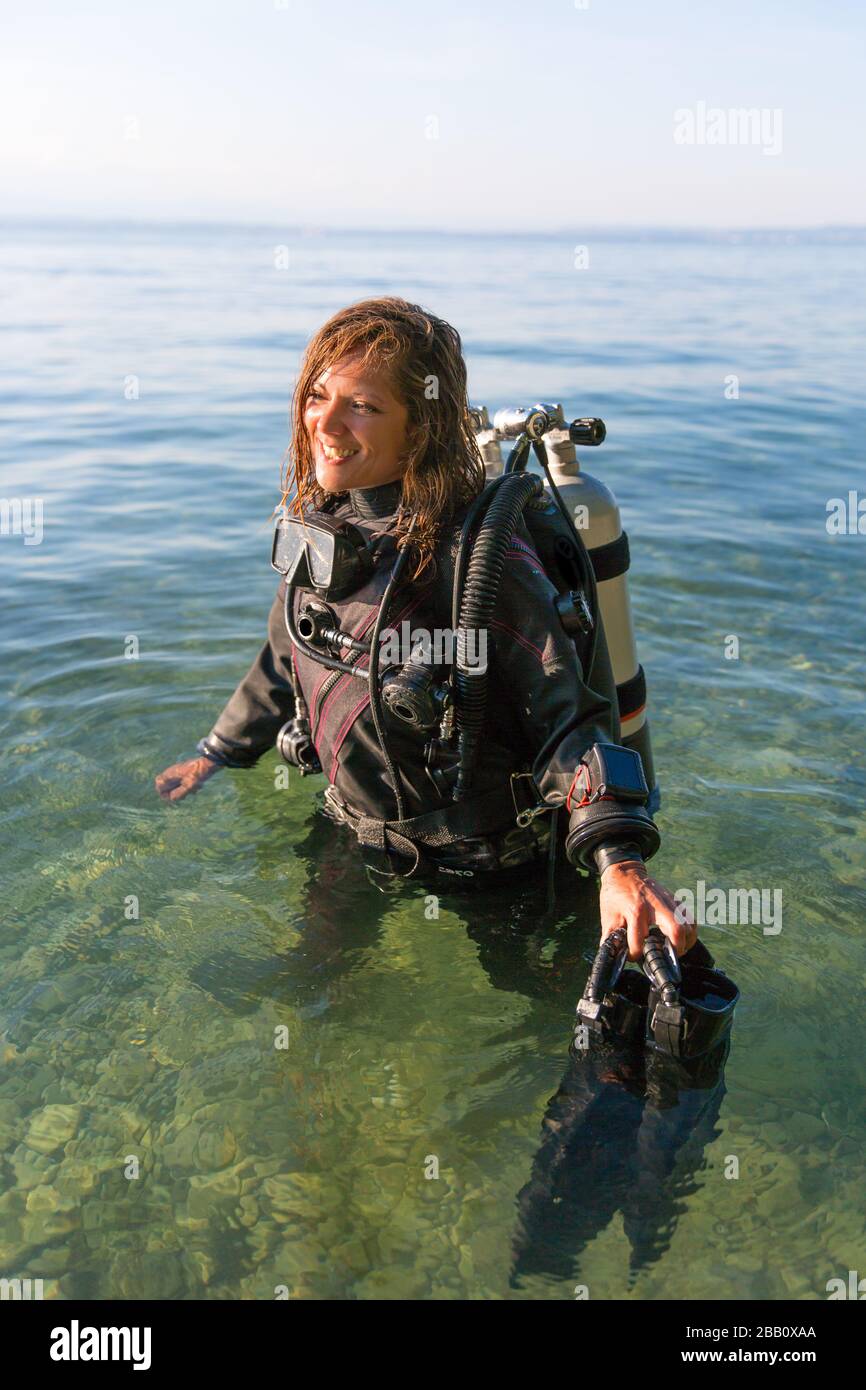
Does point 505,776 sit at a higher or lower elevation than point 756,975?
higher

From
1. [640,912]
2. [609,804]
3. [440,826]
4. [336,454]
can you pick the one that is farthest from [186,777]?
[640,912]

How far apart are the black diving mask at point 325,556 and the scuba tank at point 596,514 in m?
0.52

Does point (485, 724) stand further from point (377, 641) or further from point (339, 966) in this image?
point (339, 966)

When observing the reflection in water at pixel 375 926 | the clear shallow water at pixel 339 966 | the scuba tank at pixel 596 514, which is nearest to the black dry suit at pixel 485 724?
the reflection in water at pixel 375 926

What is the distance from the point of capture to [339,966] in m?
3.28

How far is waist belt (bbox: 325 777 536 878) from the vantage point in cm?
280

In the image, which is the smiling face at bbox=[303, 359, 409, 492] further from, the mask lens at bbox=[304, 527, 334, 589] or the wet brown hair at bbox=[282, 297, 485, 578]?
the mask lens at bbox=[304, 527, 334, 589]

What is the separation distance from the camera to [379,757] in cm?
285

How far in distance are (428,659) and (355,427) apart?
57 centimetres

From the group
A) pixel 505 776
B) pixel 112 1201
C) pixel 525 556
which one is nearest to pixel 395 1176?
pixel 112 1201

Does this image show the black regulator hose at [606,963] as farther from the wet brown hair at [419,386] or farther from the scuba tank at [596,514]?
the wet brown hair at [419,386]

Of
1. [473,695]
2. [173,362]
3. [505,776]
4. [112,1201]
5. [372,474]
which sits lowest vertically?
[112,1201]

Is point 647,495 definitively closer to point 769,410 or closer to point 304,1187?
point 769,410

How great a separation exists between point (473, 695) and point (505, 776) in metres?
0.29
